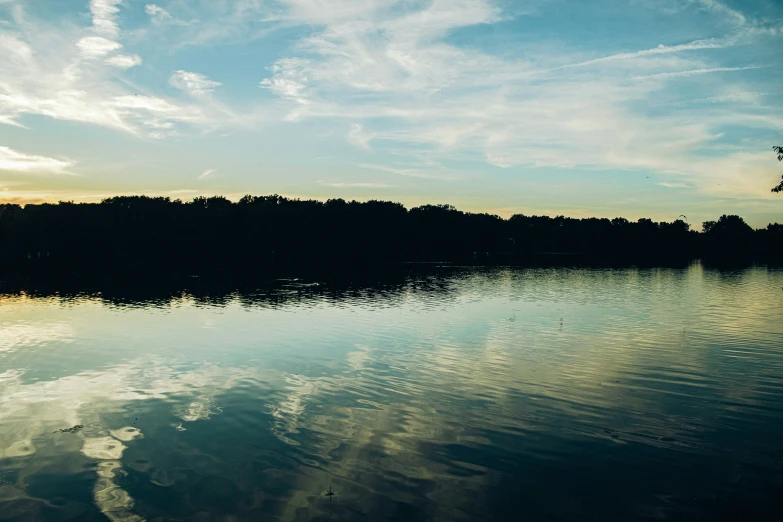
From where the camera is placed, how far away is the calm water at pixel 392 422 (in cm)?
1417

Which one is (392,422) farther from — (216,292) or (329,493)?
(216,292)

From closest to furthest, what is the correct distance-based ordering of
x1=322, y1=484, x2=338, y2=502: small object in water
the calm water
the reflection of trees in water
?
the calm water < x1=322, y1=484, x2=338, y2=502: small object in water < the reflection of trees in water

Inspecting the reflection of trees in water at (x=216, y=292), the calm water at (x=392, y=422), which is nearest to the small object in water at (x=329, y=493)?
the calm water at (x=392, y=422)

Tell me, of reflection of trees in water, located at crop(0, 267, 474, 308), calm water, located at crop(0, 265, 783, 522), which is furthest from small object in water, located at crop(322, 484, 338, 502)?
reflection of trees in water, located at crop(0, 267, 474, 308)

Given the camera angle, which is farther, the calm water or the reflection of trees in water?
the reflection of trees in water

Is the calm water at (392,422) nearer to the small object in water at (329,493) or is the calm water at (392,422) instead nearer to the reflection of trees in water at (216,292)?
the small object in water at (329,493)

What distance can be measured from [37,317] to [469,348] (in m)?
43.6

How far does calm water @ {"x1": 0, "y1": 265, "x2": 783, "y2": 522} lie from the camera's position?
1417 centimetres

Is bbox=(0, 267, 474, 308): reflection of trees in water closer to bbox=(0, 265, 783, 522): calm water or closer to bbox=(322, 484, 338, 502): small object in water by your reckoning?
bbox=(0, 265, 783, 522): calm water

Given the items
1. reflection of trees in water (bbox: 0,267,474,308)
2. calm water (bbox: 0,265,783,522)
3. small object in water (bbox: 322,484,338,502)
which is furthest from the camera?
reflection of trees in water (bbox: 0,267,474,308)

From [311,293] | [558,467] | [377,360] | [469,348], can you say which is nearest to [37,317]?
[311,293]

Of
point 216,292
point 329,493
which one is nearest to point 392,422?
point 329,493

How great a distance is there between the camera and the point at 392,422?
20531 millimetres

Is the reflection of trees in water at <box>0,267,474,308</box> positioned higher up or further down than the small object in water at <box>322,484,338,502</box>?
further down
